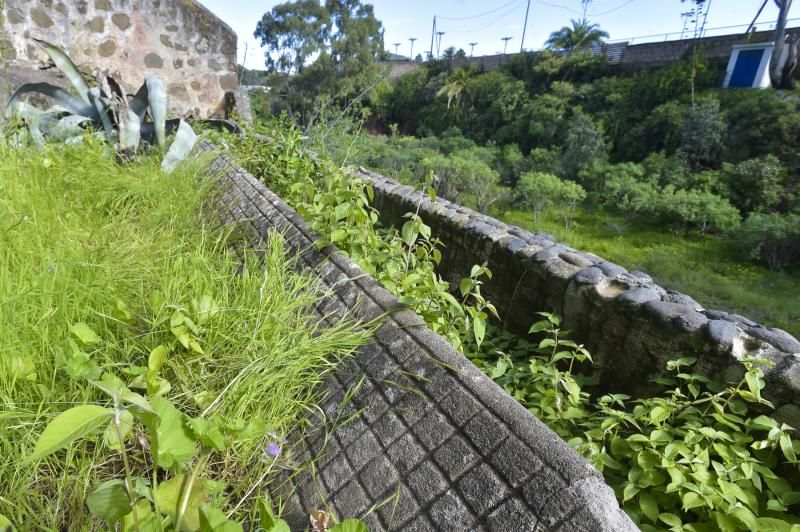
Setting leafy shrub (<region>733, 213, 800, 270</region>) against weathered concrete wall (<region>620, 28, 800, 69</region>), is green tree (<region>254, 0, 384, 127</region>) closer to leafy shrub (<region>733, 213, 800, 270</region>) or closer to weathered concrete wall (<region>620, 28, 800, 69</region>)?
weathered concrete wall (<region>620, 28, 800, 69</region>)

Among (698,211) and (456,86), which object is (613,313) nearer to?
(698,211)

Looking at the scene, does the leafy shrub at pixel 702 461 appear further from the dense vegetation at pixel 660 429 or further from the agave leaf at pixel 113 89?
the agave leaf at pixel 113 89

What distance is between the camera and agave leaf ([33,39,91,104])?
4082 millimetres

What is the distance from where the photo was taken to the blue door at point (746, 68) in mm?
21203

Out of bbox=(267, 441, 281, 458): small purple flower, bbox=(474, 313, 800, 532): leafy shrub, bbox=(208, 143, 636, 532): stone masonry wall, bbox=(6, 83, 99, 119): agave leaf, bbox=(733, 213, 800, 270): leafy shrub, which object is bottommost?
bbox=(733, 213, 800, 270): leafy shrub

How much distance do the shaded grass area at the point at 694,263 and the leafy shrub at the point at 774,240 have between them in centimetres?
39

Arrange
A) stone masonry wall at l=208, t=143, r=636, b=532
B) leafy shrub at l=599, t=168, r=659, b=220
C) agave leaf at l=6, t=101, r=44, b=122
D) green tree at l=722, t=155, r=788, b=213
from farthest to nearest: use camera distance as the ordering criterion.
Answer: leafy shrub at l=599, t=168, r=659, b=220 < green tree at l=722, t=155, r=788, b=213 < agave leaf at l=6, t=101, r=44, b=122 < stone masonry wall at l=208, t=143, r=636, b=532

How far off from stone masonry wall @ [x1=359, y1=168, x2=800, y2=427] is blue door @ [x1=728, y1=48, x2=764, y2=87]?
2493 cm

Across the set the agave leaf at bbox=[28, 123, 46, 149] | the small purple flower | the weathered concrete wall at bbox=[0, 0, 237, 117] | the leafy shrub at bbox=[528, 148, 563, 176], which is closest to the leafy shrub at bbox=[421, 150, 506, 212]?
the leafy shrub at bbox=[528, 148, 563, 176]

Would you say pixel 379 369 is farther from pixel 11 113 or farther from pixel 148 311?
pixel 11 113

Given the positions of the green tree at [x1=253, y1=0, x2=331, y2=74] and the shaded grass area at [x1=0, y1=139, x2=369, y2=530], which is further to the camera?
the green tree at [x1=253, y1=0, x2=331, y2=74]

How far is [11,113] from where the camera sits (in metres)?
3.78

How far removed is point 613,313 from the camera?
2.75m

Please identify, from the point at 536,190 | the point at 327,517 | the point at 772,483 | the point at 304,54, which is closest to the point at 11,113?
the point at 327,517
